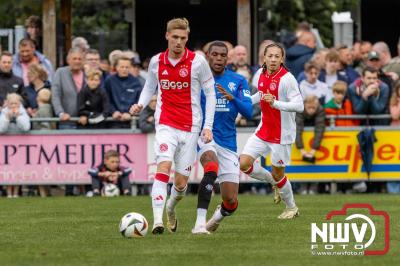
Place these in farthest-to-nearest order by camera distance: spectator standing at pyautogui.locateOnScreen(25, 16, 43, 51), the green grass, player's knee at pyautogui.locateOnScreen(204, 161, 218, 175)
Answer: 1. spectator standing at pyautogui.locateOnScreen(25, 16, 43, 51)
2. player's knee at pyautogui.locateOnScreen(204, 161, 218, 175)
3. the green grass

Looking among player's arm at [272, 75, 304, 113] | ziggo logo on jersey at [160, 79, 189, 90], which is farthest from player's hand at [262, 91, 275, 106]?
ziggo logo on jersey at [160, 79, 189, 90]

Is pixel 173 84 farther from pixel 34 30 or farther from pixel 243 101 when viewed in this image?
pixel 34 30

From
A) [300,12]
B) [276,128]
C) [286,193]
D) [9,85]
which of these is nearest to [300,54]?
[9,85]

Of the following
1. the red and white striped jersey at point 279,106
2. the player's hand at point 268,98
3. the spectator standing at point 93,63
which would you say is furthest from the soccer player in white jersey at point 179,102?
the spectator standing at point 93,63

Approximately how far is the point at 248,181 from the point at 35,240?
30.4 ft

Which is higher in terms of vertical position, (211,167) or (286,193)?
(211,167)

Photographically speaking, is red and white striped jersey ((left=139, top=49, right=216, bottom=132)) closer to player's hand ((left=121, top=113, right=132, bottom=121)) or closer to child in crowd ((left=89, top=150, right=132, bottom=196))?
child in crowd ((left=89, top=150, right=132, bottom=196))

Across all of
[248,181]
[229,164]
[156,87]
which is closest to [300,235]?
[229,164]

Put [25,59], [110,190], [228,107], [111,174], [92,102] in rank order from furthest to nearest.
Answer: [25,59], [92,102], [110,190], [111,174], [228,107]

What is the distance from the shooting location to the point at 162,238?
1317 cm

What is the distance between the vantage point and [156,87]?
14.1 meters

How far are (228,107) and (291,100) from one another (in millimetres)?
1562

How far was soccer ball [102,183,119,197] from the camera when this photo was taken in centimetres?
2147

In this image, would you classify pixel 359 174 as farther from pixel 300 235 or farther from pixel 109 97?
pixel 300 235
